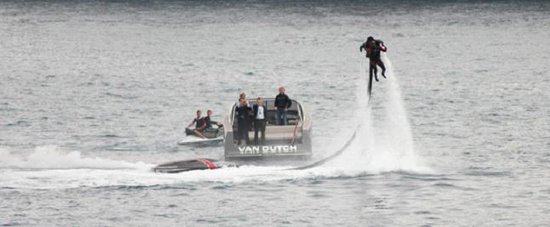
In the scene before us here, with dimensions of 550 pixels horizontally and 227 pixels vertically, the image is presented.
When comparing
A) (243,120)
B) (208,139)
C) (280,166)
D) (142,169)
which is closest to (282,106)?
(243,120)

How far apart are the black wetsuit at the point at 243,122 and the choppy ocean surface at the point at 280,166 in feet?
4.68

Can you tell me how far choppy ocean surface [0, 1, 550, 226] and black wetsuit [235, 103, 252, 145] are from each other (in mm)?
1427

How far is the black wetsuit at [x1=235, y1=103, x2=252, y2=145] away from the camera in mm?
45594

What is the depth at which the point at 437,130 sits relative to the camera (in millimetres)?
63250

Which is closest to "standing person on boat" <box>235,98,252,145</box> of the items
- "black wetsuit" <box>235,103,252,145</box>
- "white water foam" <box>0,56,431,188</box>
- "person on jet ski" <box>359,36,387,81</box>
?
"black wetsuit" <box>235,103,252,145</box>

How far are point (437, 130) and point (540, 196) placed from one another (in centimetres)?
1876

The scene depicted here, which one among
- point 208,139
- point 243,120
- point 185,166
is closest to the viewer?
point 185,166

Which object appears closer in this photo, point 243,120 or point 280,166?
point 243,120

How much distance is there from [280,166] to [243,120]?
2254 mm

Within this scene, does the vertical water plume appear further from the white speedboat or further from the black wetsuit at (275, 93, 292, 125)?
the black wetsuit at (275, 93, 292, 125)

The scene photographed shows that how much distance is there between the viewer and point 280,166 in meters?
45.9

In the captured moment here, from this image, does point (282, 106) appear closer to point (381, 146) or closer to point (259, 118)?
point (259, 118)

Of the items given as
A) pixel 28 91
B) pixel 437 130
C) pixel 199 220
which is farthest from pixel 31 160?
pixel 28 91

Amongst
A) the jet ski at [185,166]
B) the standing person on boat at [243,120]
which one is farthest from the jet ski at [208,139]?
the jet ski at [185,166]
